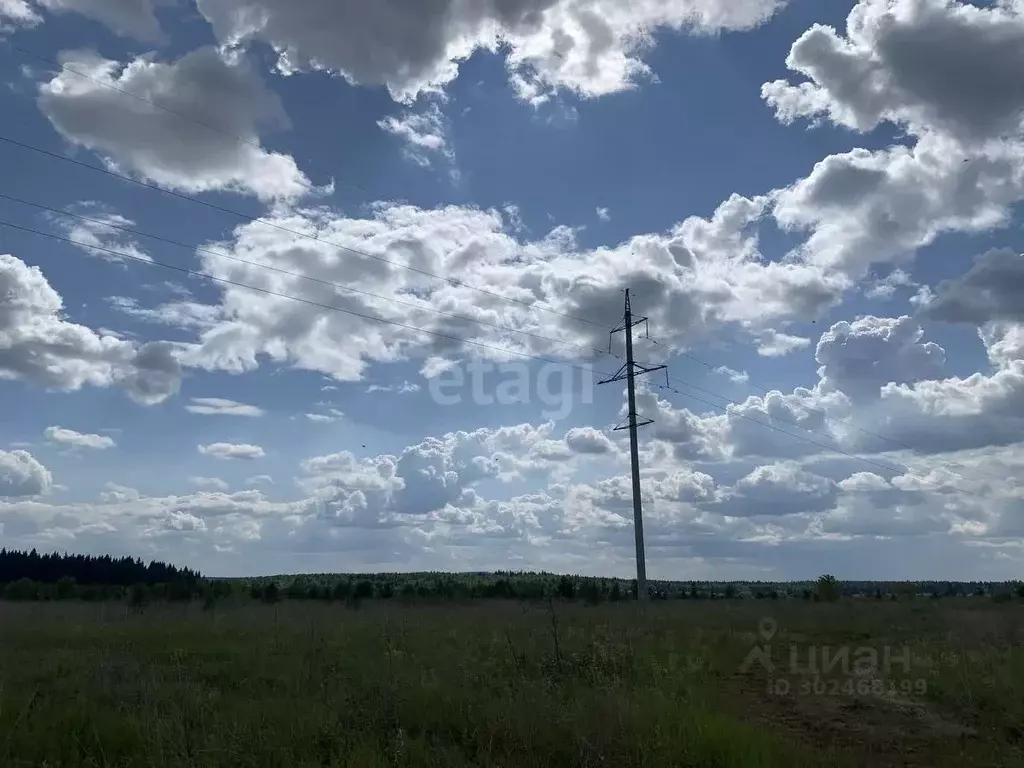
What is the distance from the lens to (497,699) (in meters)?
11.5

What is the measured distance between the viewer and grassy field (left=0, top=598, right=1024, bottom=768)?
368 inches
